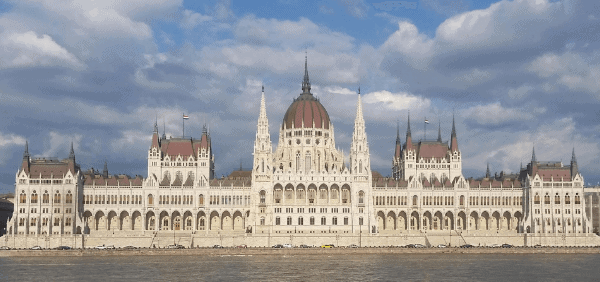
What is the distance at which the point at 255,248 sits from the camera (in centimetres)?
15412

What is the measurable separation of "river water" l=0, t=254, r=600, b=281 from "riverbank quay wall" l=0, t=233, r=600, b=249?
11.4 metres

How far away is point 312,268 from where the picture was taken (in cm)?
12450

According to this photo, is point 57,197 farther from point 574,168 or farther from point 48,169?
point 574,168

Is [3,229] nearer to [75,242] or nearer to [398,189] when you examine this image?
[75,242]

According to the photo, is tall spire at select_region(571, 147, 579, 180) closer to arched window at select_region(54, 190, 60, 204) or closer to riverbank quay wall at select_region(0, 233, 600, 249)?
riverbank quay wall at select_region(0, 233, 600, 249)

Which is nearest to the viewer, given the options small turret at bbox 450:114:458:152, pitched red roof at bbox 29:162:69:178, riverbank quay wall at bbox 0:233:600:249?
riverbank quay wall at bbox 0:233:600:249

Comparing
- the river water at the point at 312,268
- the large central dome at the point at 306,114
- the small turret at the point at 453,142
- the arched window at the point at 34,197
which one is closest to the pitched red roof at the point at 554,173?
the small turret at the point at 453,142

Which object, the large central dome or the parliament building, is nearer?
the parliament building

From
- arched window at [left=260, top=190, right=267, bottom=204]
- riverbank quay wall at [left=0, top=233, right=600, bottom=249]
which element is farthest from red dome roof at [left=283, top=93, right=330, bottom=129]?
riverbank quay wall at [left=0, top=233, right=600, bottom=249]

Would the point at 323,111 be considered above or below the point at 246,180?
above

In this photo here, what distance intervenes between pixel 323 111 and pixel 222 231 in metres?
39.4

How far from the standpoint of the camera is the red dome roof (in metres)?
194

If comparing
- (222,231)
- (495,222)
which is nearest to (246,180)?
(222,231)

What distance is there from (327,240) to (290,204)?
13.4 meters
